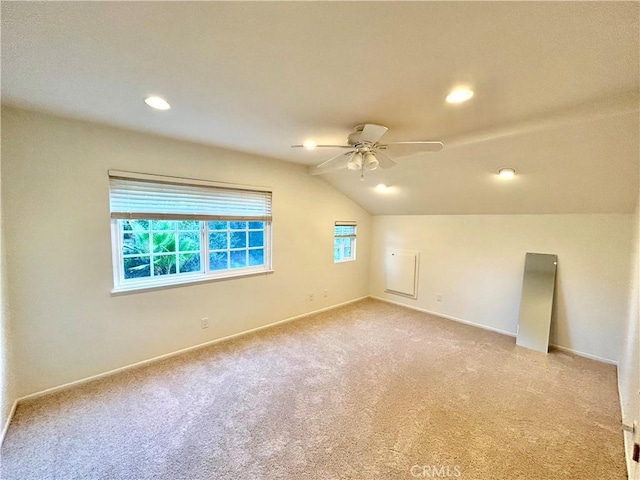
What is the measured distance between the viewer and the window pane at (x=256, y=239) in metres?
3.67

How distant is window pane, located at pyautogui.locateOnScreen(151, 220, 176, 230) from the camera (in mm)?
2848

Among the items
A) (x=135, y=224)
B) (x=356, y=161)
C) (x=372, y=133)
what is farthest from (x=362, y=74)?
(x=135, y=224)

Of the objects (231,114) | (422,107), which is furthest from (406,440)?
(231,114)

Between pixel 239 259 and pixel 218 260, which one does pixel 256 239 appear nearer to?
pixel 239 259

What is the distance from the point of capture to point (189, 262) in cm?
317

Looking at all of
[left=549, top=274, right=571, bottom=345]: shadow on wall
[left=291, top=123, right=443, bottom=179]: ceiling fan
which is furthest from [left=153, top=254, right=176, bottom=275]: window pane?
[left=549, top=274, right=571, bottom=345]: shadow on wall

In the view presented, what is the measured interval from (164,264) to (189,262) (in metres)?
0.26

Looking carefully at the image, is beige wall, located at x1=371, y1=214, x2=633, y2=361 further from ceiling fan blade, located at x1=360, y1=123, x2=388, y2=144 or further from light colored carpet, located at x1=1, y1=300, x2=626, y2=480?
ceiling fan blade, located at x1=360, y1=123, x2=388, y2=144

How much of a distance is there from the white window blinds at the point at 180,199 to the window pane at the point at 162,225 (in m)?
0.12

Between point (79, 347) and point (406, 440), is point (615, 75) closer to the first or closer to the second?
point (406, 440)

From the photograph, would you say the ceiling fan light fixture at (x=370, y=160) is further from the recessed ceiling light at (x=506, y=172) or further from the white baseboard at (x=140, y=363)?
the white baseboard at (x=140, y=363)

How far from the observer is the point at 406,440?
6.18 feet

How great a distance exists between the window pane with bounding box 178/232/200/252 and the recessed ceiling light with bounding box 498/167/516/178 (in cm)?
345

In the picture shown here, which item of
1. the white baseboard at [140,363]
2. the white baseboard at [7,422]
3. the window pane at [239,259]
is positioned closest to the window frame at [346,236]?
the white baseboard at [140,363]
